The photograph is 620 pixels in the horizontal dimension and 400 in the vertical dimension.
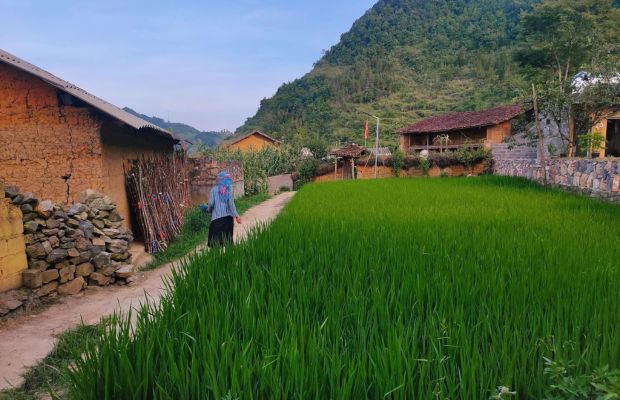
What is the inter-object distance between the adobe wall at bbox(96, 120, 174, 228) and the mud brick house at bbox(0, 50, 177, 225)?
A: 0.05 meters

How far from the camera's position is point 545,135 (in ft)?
53.0

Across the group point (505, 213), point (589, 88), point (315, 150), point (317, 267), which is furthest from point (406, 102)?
point (317, 267)

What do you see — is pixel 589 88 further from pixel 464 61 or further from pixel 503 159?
pixel 464 61

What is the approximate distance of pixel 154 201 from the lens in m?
7.89

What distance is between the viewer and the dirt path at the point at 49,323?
333cm

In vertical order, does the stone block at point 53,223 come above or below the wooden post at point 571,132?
below

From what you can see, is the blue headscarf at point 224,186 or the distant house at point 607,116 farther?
the distant house at point 607,116

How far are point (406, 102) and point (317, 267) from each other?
54652 mm

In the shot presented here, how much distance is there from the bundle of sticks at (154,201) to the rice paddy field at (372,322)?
13.3 ft

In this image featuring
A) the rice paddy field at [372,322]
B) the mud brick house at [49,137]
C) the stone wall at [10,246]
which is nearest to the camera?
the rice paddy field at [372,322]

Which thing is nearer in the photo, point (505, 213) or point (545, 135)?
point (505, 213)

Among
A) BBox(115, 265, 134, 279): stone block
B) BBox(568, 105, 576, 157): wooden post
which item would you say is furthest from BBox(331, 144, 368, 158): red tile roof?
BBox(115, 265, 134, 279): stone block

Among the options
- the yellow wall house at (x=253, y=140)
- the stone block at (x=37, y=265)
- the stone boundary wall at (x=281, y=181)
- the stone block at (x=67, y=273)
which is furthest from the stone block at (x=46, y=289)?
the yellow wall house at (x=253, y=140)

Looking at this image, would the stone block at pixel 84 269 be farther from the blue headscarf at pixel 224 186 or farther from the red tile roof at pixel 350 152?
the red tile roof at pixel 350 152
